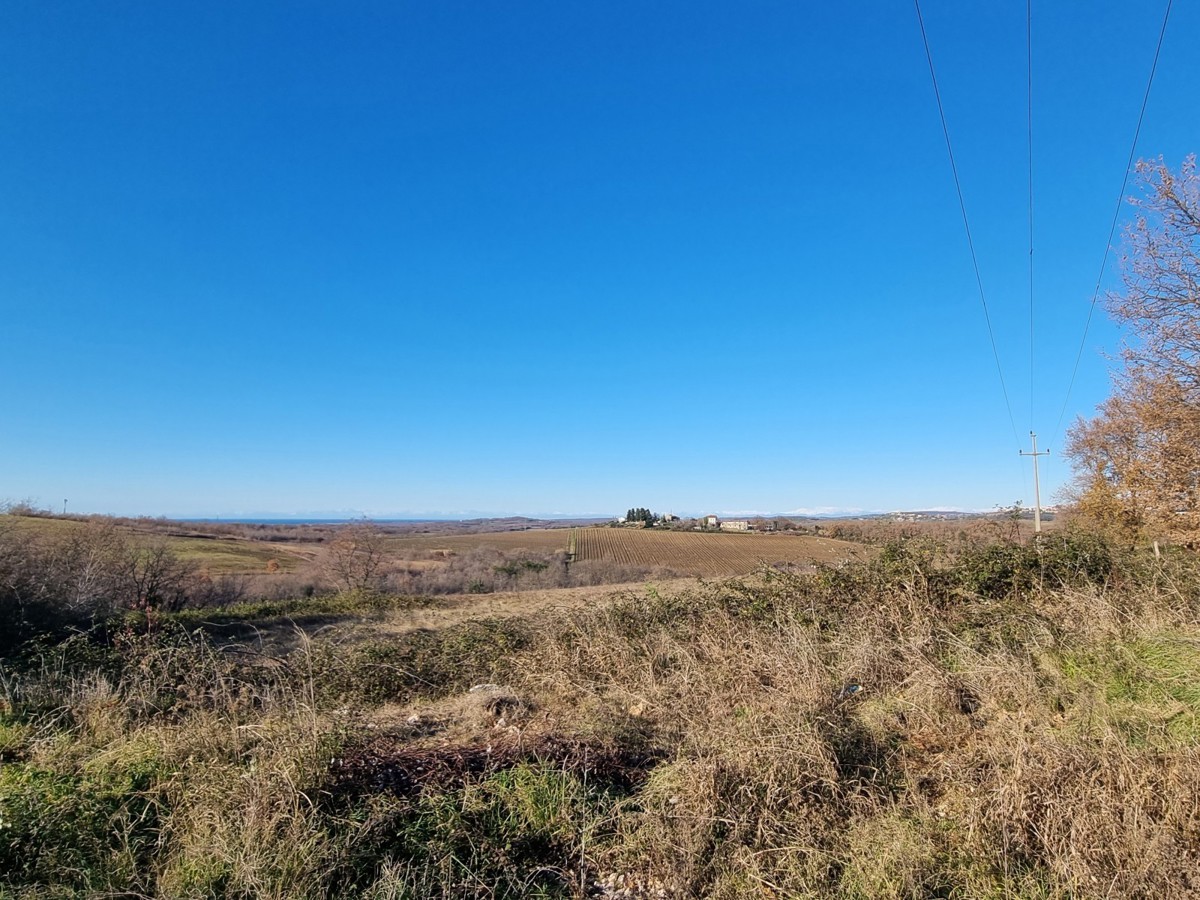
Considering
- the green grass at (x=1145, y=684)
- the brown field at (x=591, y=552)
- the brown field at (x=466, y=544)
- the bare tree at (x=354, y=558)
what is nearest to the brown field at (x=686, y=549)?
the brown field at (x=591, y=552)

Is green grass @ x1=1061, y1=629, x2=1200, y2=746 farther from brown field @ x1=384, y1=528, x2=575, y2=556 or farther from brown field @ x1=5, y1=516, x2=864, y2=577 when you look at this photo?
brown field @ x1=384, y1=528, x2=575, y2=556

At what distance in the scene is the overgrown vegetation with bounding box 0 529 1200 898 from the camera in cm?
287

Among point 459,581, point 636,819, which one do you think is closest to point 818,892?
point 636,819

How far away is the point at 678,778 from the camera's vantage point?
360cm

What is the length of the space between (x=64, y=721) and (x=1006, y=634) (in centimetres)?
916

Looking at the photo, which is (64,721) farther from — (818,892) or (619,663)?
(818,892)

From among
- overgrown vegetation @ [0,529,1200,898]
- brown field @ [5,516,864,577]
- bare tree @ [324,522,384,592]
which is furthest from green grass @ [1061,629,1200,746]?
bare tree @ [324,522,384,592]

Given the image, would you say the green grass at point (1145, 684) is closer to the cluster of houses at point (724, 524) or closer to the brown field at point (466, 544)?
the brown field at point (466, 544)

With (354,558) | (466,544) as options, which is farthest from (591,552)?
(354,558)

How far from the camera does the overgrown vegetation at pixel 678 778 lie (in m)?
2.87

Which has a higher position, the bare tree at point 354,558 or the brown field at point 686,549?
the bare tree at point 354,558

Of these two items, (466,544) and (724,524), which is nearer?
(466,544)

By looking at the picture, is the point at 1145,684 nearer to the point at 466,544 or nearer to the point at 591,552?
the point at 591,552

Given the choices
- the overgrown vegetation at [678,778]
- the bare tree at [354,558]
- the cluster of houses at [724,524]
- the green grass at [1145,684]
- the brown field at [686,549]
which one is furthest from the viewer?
the cluster of houses at [724,524]
